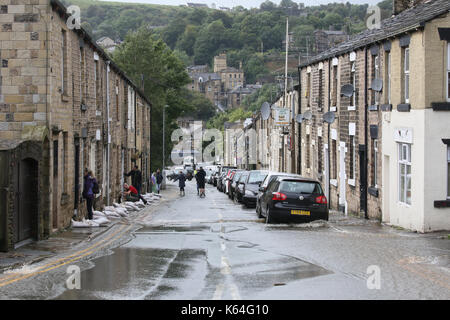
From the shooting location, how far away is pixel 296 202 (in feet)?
65.8

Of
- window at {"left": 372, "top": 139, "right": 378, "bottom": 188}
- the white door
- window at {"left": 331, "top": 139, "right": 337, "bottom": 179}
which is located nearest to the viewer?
window at {"left": 372, "top": 139, "right": 378, "bottom": 188}

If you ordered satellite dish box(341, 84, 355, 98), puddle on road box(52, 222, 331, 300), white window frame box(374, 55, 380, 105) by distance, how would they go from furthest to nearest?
1. satellite dish box(341, 84, 355, 98)
2. white window frame box(374, 55, 380, 105)
3. puddle on road box(52, 222, 331, 300)

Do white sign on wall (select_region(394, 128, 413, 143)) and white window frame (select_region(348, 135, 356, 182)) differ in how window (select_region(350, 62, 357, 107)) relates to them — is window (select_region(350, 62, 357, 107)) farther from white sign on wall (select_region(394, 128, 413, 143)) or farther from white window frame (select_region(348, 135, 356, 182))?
white sign on wall (select_region(394, 128, 413, 143))

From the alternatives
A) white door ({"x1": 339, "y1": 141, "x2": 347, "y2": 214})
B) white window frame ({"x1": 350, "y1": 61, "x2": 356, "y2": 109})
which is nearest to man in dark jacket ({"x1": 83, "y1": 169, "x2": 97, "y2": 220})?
white window frame ({"x1": 350, "y1": 61, "x2": 356, "y2": 109})

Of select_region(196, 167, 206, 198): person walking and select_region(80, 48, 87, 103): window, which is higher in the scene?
select_region(80, 48, 87, 103): window

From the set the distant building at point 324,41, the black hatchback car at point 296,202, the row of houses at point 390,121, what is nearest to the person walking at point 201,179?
the row of houses at point 390,121

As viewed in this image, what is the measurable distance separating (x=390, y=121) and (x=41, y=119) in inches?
415

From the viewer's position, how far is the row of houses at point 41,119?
14.5m

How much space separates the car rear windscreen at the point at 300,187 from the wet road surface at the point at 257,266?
1.50 metres

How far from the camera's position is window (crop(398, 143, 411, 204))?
19.3 meters

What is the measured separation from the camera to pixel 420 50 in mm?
18125

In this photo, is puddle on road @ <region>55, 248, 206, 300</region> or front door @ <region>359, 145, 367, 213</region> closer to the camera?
puddle on road @ <region>55, 248, 206, 300</region>

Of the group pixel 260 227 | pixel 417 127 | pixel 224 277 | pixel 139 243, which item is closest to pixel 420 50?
pixel 417 127

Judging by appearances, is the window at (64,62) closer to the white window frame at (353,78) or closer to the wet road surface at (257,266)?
the wet road surface at (257,266)
